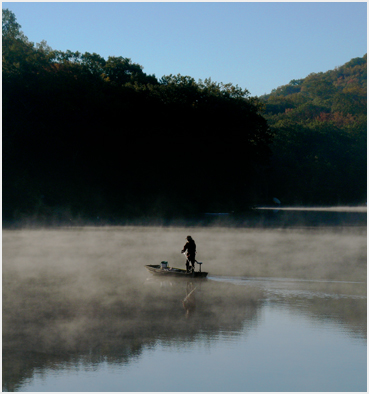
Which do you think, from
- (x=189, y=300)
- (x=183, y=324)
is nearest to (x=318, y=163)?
(x=189, y=300)

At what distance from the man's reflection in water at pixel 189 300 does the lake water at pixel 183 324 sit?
0.03 metres

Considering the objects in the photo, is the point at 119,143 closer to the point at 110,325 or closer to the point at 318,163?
the point at 110,325

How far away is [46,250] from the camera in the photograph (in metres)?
29.7

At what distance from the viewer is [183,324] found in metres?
14.0

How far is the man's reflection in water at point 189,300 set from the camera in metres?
15.7

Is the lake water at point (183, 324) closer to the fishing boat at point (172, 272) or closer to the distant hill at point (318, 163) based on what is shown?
the fishing boat at point (172, 272)

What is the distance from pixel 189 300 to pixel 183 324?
10.5 feet

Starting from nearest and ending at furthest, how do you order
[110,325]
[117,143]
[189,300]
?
[110,325], [189,300], [117,143]

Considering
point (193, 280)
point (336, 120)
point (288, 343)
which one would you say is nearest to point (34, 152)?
point (193, 280)

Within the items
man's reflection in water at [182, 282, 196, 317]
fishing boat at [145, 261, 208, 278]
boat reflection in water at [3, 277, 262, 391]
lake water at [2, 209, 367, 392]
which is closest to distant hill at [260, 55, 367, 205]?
lake water at [2, 209, 367, 392]

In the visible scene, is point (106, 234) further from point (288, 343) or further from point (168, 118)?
point (168, 118)

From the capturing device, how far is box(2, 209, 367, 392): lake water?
1050 cm

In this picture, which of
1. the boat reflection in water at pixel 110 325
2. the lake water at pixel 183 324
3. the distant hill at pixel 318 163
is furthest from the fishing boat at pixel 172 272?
the distant hill at pixel 318 163

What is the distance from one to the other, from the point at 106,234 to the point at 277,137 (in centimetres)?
9150
